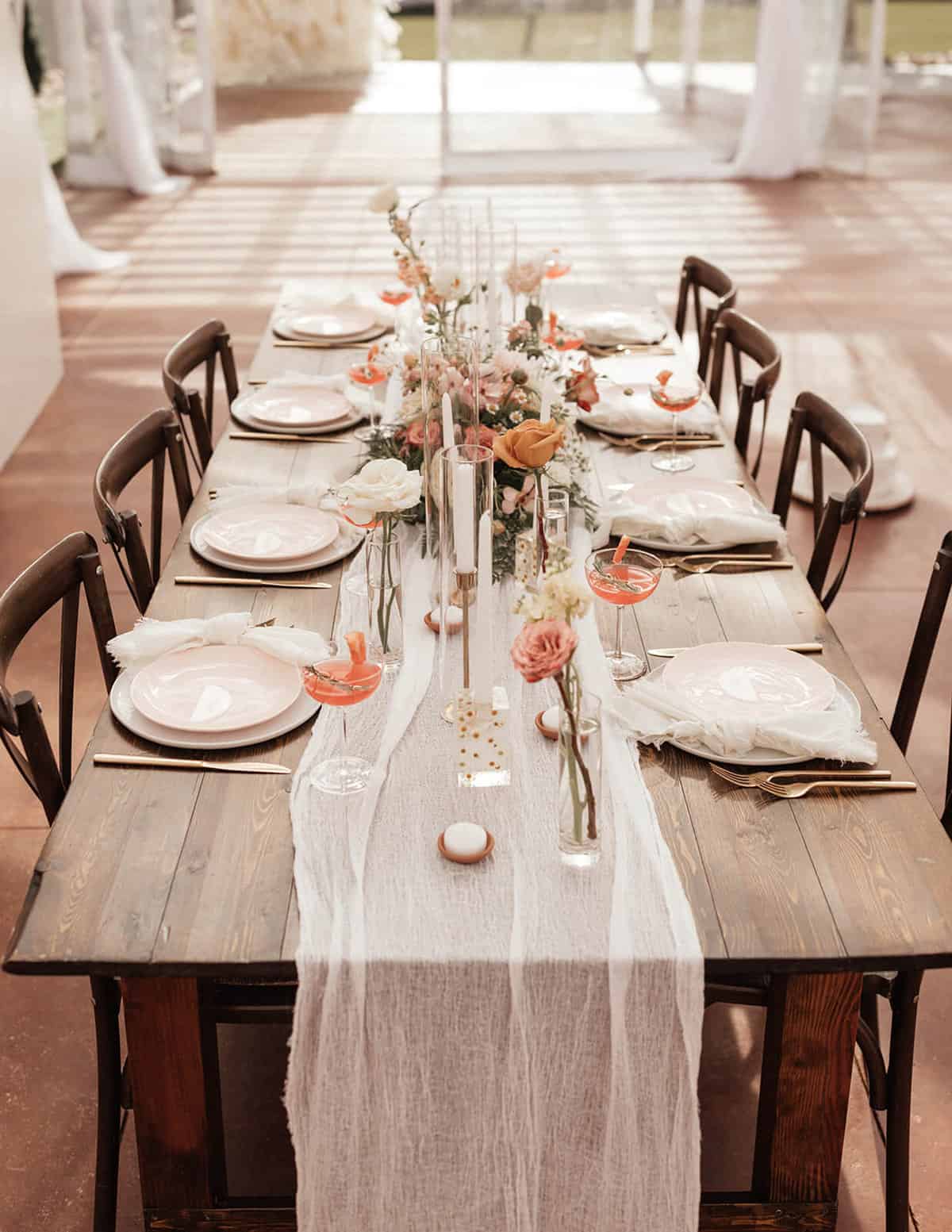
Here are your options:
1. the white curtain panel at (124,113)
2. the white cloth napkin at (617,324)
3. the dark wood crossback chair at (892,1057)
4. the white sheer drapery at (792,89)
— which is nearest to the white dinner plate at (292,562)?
the dark wood crossback chair at (892,1057)

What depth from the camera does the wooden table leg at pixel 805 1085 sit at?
1.63 meters

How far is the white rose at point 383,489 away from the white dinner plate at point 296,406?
105cm

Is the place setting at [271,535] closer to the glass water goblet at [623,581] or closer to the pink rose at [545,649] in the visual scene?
the glass water goblet at [623,581]

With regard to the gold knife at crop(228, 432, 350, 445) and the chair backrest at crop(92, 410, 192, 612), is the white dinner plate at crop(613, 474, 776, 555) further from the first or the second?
the chair backrest at crop(92, 410, 192, 612)

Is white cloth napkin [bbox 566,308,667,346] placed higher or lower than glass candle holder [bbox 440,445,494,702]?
lower

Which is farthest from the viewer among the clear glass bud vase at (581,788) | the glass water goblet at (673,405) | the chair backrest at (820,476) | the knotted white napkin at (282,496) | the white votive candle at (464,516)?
the glass water goblet at (673,405)

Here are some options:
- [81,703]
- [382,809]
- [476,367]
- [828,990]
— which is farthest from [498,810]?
[81,703]

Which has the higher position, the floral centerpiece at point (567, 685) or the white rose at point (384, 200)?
the white rose at point (384, 200)

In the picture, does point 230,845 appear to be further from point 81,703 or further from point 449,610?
point 81,703

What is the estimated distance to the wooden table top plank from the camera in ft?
4.79

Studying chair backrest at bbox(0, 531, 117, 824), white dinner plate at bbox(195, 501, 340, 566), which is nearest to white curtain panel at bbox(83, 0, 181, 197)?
white dinner plate at bbox(195, 501, 340, 566)

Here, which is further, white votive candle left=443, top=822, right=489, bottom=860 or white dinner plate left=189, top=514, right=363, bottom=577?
white dinner plate left=189, top=514, right=363, bottom=577

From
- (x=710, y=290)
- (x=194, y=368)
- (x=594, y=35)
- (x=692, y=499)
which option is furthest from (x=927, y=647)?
(x=594, y=35)

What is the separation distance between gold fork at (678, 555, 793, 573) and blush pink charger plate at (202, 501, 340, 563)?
2.04 ft
